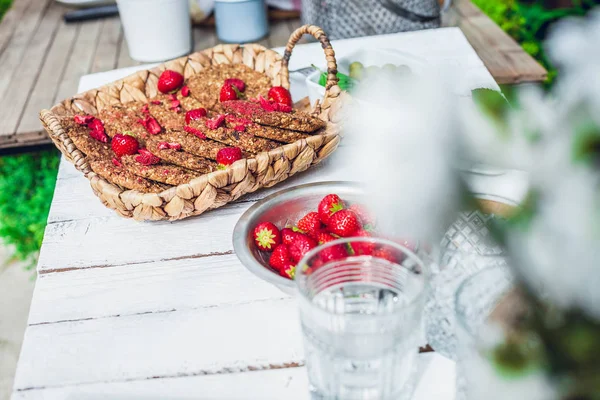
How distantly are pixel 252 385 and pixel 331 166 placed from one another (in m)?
0.64

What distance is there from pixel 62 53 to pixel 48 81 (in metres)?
0.30

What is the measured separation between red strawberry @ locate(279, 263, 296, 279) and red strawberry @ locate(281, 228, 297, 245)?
0.06 metres

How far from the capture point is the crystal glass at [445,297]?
76 cm

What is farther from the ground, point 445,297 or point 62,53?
point 445,297

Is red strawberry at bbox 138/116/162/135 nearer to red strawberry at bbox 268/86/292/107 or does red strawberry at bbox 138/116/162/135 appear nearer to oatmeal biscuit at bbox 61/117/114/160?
oatmeal biscuit at bbox 61/117/114/160

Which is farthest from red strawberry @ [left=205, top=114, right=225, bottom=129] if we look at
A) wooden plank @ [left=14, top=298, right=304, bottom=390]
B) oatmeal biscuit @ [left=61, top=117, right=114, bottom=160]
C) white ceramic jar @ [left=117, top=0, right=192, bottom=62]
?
white ceramic jar @ [left=117, top=0, right=192, bottom=62]

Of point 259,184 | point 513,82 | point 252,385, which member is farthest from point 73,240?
point 513,82

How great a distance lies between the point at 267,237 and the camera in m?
1.02

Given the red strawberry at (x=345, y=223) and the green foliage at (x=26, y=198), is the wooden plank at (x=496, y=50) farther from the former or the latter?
the green foliage at (x=26, y=198)

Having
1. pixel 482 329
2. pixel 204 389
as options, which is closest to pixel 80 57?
pixel 204 389

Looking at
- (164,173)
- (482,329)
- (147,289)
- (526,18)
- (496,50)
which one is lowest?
(526,18)

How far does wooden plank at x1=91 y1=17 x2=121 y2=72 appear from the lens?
263cm

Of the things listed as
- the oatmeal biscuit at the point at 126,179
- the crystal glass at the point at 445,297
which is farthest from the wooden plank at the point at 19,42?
the crystal glass at the point at 445,297

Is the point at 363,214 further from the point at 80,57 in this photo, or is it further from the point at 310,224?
the point at 80,57
